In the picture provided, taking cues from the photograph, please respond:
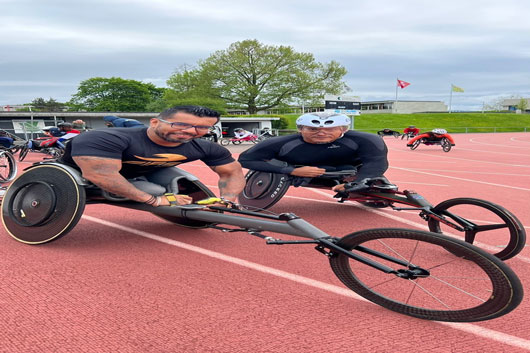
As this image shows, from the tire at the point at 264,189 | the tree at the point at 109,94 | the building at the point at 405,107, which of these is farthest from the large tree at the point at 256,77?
the tire at the point at 264,189

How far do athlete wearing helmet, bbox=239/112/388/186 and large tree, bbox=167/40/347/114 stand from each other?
4404cm

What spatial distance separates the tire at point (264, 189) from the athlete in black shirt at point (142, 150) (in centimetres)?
145

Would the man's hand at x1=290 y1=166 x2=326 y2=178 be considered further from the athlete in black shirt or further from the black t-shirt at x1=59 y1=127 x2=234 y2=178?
the athlete in black shirt

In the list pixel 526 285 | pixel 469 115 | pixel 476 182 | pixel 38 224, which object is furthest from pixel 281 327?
pixel 469 115

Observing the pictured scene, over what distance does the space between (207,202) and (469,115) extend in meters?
69.2

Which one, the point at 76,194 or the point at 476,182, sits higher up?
the point at 76,194

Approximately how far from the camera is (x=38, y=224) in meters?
3.57

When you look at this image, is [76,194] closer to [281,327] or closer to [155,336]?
[155,336]

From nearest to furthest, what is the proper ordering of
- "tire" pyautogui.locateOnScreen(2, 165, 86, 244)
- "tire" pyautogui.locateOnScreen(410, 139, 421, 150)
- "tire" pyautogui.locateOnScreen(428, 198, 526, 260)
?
"tire" pyautogui.locateOnScreen(428, 198, 526, 260) < "tire" pyautogui.locateOnScreen(2, 165, 86, 244) < "tire" pyautogui.locateOnScreen(410, 139, 421, 150)

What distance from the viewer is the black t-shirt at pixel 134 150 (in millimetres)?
3510

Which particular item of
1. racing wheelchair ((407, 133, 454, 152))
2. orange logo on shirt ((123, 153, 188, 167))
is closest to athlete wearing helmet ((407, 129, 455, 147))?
racing wheelchair ((407, 133, 454, 152))

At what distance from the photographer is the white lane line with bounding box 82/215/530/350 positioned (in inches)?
89.4

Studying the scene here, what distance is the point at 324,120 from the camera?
4941 mm

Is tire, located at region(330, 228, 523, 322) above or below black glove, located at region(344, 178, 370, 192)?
below
